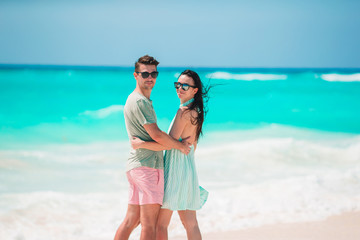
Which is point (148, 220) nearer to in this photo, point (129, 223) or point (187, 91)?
point (129, 223)

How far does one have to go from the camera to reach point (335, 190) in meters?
6.12

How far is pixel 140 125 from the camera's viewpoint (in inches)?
118

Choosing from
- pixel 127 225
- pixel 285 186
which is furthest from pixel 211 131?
pixel 127 225

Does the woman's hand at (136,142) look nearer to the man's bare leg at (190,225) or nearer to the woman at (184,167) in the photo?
the woman at (184,167)

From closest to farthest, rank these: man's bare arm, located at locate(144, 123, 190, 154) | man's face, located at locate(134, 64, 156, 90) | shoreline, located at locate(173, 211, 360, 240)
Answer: man's bare arm, located at locate(144, 123, 190, 154), man's face, located at locate(134, 64, 156, 90), shoreline, located at locate(173, 211, 360, 240)

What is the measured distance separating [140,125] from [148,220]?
640 mm

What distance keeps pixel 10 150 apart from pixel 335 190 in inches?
262

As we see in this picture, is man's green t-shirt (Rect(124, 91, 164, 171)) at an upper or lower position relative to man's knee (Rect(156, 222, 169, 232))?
upper

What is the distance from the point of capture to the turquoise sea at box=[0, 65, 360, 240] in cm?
523

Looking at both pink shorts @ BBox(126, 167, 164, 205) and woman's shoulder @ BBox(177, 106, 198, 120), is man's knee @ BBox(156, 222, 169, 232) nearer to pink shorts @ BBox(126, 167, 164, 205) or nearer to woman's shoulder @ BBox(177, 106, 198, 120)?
pink shorts @ BBox(126, 167, 164, 205)

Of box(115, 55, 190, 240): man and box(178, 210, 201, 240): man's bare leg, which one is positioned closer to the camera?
box(115, 55, 190, 240): man

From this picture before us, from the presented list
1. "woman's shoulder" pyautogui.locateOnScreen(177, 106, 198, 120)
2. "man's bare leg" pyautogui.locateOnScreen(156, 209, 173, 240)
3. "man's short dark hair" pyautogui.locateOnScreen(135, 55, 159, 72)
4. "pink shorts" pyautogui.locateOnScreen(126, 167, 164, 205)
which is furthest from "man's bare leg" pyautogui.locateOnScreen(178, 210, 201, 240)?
"man's short dark hair" pyautogui.locateOnScreen(135, 55, 159, 72)

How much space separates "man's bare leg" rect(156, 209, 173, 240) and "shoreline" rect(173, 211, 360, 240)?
1349mm

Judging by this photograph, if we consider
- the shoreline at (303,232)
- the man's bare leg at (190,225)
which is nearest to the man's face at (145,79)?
the man's bare leg at (190,225)
